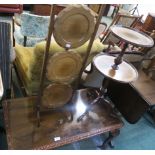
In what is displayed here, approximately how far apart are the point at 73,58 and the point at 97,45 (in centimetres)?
47

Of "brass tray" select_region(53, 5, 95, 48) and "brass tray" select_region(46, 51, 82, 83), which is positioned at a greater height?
"brass tray" select_region(53, 5, 95, 48)

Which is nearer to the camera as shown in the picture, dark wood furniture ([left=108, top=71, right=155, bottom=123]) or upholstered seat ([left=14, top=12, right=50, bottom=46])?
dark wood furniture ([left=108, top=71, right=155, bottom=123])

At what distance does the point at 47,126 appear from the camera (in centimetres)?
160

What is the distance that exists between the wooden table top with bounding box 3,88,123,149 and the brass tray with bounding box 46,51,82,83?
38 cm

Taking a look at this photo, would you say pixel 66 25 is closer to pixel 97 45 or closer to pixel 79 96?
pixel 97 45

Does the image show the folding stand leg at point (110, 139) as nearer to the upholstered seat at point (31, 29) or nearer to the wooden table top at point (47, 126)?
the wooden table top at point (47, 126)

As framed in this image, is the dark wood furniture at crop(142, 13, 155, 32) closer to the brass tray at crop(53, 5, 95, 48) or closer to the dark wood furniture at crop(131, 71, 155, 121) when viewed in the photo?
the dark wood furniture at crop(131, 71, 155, 121)

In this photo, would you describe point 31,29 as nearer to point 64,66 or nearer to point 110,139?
point 64,66

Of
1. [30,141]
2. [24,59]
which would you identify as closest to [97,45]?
[24,59]

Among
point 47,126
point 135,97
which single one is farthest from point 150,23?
point 47,126

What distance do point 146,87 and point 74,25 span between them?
1.22m

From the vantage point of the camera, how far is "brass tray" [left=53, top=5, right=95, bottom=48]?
1133mm

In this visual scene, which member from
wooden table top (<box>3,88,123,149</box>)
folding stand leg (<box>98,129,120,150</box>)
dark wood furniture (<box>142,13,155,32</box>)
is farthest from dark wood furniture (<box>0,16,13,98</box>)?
dark wood furniture (<box>142,13,155,32</box>)

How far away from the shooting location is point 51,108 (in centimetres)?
167
